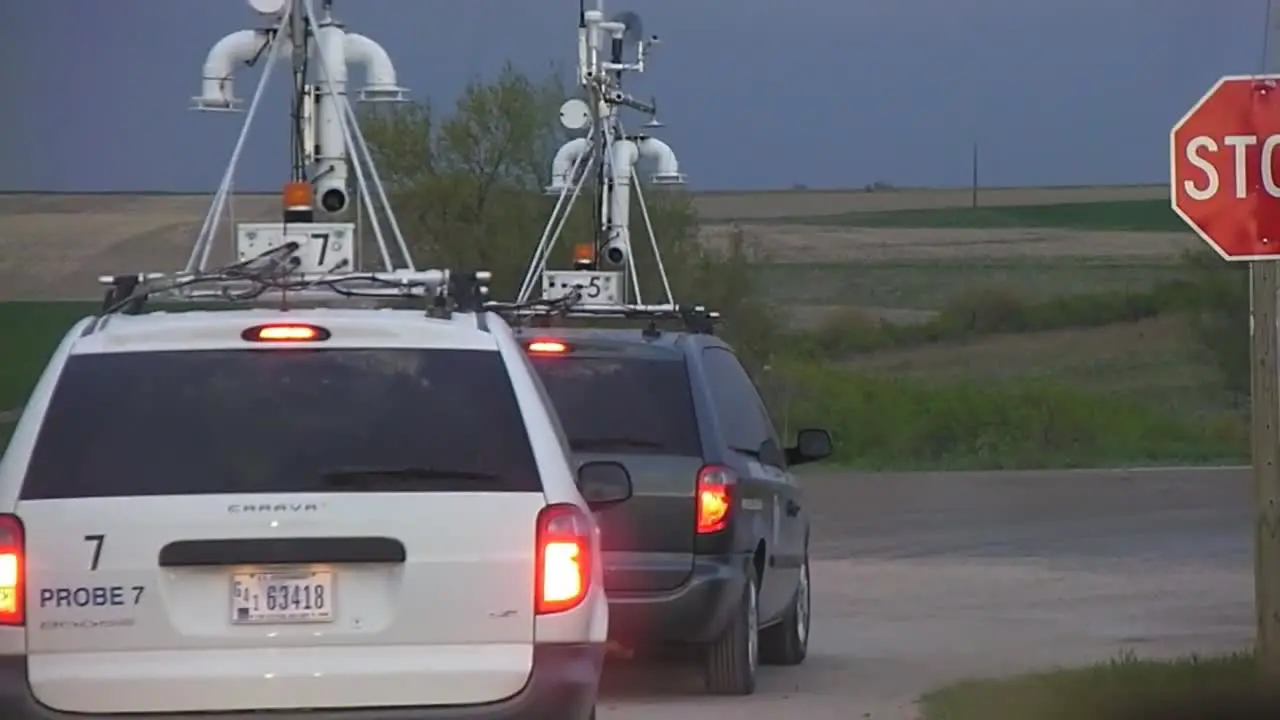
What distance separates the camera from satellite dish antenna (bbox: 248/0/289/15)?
15008mm

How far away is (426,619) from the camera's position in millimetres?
6766

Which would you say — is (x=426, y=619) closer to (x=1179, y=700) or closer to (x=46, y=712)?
(x=46, y=712)

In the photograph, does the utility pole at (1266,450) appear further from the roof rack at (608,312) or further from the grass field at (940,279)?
the grass field at (940,279)

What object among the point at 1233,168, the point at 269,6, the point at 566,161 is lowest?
the point at 1233,168

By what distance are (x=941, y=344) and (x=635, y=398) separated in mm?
56941

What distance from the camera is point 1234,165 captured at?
1004cm

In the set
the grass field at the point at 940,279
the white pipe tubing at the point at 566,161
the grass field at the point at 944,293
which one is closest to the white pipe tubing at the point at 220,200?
the white pipe tubing at the point at 566,161

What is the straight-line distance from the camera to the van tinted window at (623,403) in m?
10.9

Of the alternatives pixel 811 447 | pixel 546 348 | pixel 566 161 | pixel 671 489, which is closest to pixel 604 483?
pixel 671 489

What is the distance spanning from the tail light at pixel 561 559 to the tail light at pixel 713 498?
374cm

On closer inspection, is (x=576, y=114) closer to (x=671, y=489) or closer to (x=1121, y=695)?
(x=671, y=489)

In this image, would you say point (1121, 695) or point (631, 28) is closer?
point (1121, 695)

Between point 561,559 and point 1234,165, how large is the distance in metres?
4.34

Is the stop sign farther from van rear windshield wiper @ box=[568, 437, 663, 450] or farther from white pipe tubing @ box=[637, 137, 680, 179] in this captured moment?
white pipe tubing @ box=[637, 137, 680, 179]
